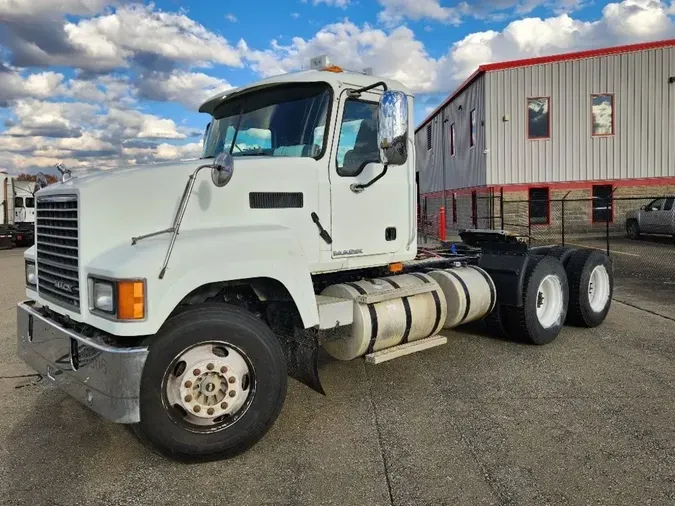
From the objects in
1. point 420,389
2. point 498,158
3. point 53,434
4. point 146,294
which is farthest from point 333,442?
point 498,158

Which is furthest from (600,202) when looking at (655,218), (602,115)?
(602,115)

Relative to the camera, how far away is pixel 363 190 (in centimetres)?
516

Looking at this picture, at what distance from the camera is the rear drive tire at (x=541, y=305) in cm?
678

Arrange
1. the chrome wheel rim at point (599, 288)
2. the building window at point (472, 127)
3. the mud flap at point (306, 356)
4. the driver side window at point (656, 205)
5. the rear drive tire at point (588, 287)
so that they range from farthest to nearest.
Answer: the building window at point (472, 127) < the driver side window at point (656, 205) < the chrome wheel rim at point (599, 288) < the rear drive tire at point (588, 287) < the mud flap at point (306, 356)

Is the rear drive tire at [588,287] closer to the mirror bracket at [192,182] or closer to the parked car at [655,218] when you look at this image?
the mirror bracket at [192,182]

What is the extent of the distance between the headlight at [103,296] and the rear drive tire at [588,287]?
5985 millimetres

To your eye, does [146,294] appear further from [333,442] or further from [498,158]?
[498,158]

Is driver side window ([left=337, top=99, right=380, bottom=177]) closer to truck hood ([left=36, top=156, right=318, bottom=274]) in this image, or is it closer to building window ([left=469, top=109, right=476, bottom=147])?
truck hood ([left=36, top=156, right=318, bottom=274])

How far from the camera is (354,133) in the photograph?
16.6 feet

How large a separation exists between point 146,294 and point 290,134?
201 cm

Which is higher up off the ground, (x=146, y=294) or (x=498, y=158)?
(x=498, y=158)

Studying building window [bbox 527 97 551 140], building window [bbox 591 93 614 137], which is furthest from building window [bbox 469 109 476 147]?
building window [bbox 591 93 614 137]

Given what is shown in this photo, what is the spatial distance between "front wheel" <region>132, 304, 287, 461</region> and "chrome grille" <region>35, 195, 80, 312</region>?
82cm

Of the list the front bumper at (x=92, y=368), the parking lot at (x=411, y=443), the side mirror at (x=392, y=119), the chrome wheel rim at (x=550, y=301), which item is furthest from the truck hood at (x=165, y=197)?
Result: the chrome wheel rim at (x=550, y=301)
